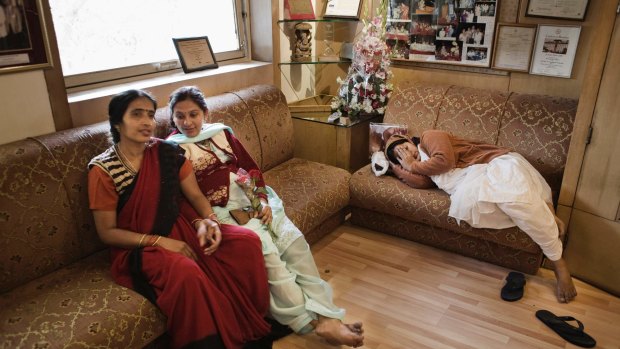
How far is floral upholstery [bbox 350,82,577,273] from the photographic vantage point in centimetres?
256

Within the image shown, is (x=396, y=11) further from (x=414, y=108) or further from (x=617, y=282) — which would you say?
(x=617, y=282)

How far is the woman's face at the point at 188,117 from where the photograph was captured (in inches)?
82.3

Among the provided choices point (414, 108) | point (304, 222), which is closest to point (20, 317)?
point (304, 222)

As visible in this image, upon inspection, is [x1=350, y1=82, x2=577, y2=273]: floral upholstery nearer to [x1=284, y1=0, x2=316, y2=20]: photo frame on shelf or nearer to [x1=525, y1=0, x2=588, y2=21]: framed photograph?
[x1=525, y1=0, x2=588, y2=21]: framed photograph

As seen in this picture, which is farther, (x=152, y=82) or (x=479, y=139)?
(x=479, y=139)

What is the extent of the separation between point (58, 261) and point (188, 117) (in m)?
0.83

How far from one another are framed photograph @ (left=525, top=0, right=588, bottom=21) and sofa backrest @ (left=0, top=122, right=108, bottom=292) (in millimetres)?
2628

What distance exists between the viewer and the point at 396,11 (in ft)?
11.1

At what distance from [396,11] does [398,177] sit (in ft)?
4.42

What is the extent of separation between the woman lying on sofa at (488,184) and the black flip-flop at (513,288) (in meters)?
0.18

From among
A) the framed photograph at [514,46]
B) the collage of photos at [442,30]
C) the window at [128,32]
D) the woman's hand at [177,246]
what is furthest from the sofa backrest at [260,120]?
the framed photograph at [514,46]

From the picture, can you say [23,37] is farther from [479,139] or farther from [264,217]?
[479,139]

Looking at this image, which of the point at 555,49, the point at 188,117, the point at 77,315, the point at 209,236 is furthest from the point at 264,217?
the point at 555,49

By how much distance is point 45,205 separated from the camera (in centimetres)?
186
